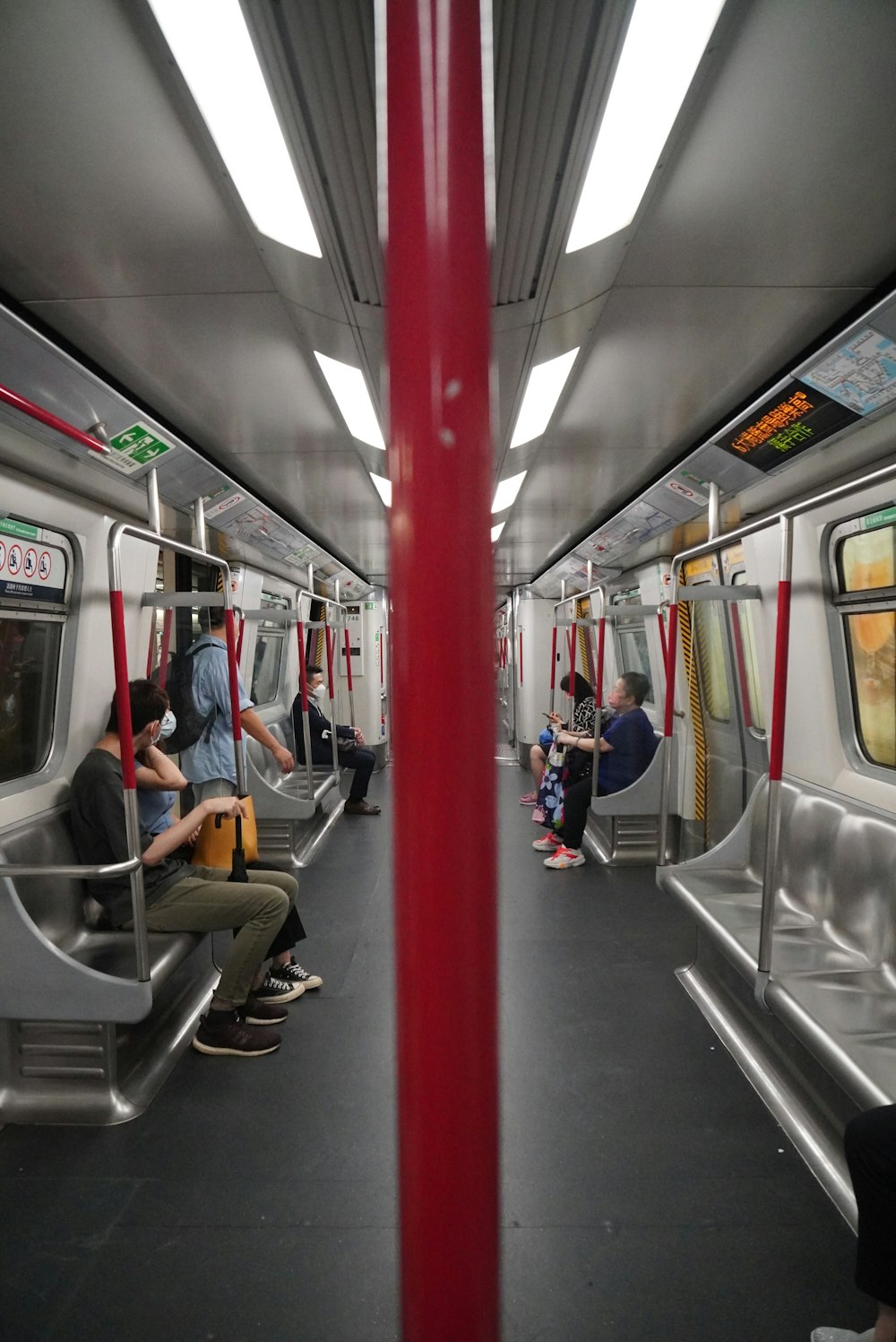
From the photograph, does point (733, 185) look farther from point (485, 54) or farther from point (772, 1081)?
point (772, 1081)

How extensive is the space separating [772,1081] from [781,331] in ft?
9.93

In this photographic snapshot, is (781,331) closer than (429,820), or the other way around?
(429,820)

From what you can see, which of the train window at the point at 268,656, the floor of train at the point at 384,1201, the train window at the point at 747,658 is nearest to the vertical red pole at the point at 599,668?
the train window at the point at 747,658

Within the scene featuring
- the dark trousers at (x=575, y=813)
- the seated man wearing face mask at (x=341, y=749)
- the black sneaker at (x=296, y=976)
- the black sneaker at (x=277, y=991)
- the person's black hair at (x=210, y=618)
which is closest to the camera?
the black sneaker at (x=277, y=991)

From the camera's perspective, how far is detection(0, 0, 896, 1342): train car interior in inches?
24.3

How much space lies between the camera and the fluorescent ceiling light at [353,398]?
2.89m

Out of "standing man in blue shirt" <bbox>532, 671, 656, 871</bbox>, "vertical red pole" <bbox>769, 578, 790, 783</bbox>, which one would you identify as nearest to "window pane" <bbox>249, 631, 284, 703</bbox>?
"standing man in blue shirt" <bbox>532, 671, 656, 871</bbox>

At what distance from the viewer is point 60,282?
2.23m

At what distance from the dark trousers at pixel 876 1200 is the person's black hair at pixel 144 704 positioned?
297cm

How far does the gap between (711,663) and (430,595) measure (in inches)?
259

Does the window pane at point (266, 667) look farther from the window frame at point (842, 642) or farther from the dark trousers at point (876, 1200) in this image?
the dark trousers at point (876, 1200)

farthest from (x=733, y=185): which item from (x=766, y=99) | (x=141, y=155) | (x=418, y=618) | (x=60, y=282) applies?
(x=60, y=282)

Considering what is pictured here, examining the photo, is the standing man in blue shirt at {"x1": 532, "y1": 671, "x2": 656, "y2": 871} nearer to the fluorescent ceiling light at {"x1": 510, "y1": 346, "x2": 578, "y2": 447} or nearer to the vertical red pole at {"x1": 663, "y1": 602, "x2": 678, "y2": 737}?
the vertical red pole at {"x1": 663, "y1": 602, "x2": 678, "y2": 737}

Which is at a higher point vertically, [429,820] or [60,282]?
[60,282]
